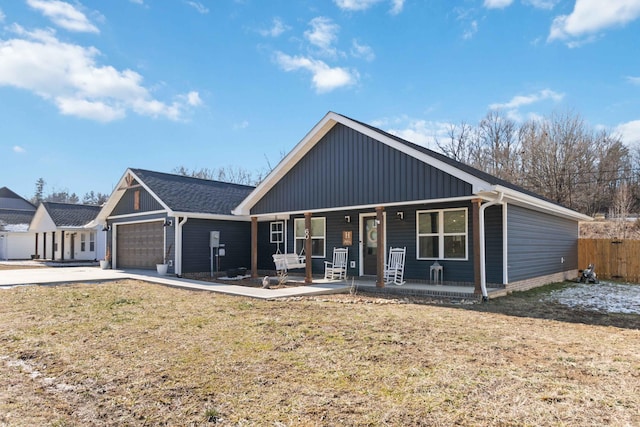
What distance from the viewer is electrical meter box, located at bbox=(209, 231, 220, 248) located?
609 inches

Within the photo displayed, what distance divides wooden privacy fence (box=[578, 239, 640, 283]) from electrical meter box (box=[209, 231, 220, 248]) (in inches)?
545

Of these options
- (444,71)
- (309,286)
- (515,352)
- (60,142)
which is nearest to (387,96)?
(444,71)

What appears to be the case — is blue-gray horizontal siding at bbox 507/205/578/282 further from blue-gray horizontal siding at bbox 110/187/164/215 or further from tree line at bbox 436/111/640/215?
tree line at bbox 436/111/640/215

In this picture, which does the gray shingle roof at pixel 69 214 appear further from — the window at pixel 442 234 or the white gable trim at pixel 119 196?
the window at pixel 442 234

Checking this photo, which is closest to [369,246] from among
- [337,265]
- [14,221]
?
[337,265]

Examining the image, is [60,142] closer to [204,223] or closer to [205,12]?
[204,223]

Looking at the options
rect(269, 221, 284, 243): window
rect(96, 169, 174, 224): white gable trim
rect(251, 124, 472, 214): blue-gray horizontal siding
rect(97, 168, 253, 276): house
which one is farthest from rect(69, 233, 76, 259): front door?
rect(251, 124, 472, 214): blue-gray horizontal siding

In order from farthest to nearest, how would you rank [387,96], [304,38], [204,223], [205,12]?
[387,96]
[204,223]
[304,38]
[205,12]

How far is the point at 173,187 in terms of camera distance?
16812 mm

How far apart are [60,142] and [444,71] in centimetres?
2389

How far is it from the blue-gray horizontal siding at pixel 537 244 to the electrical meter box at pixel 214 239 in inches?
391

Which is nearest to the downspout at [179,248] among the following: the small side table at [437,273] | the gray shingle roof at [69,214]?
the small side table at [437,273]

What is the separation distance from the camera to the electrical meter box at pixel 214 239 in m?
15.5

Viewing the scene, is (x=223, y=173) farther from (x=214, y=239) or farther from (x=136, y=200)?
(x=214, y=239)
